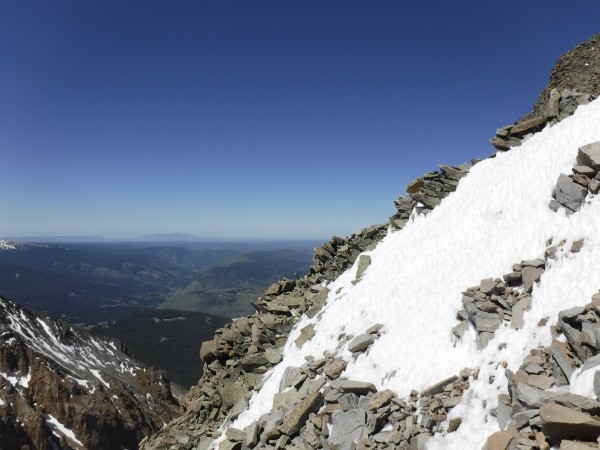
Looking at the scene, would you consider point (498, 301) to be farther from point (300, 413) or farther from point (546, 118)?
point (546, 118)

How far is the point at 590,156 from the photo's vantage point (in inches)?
707

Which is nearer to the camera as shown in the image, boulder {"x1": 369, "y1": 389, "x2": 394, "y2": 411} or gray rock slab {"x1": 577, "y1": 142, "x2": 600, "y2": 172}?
boulder {"x1": 369, "y1": 389, "x2": 394, "y2": 411}

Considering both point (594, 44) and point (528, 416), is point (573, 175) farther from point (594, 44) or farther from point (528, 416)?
point (594, 44)

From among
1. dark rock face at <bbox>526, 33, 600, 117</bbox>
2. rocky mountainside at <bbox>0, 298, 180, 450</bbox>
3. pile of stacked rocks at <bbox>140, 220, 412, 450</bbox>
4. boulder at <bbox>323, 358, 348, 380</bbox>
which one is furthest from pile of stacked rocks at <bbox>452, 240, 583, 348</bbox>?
rocky mountainside at <bbox>0, 298, 180, 450</bbox>

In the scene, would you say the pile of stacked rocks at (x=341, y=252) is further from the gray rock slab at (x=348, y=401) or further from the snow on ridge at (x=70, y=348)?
the snow on ridge at (x=70, y=348)

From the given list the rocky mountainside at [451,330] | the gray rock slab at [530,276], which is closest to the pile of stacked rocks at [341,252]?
the rocky mountainside at [451,330]

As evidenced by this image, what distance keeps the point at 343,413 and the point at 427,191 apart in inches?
747

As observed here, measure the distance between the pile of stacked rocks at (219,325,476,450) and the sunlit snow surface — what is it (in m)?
0.56

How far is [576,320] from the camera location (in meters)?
11.8

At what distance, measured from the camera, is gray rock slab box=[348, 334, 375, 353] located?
1906cm

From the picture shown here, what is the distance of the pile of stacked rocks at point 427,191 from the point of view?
29.1m

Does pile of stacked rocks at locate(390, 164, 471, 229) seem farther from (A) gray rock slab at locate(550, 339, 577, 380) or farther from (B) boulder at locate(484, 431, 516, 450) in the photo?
(B) boulder at locate(484, 431, 516, 450)

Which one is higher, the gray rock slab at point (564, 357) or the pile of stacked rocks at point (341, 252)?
the pile of stacked rocks at point (341, 252)

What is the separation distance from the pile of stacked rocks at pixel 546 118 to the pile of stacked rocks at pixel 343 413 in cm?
1828
